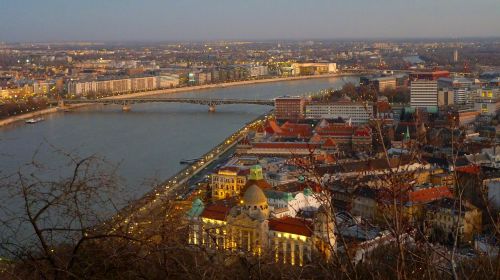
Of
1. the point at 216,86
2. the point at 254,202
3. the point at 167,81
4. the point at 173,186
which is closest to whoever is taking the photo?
the point at 254,202

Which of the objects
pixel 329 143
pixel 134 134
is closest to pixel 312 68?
pixel 134 134

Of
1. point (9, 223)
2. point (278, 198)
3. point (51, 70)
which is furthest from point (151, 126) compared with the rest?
point (51, 70)

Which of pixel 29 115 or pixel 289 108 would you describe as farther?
pixel 29 115

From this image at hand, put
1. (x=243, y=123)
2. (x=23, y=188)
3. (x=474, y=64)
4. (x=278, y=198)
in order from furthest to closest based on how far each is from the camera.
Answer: (x=474, y=64) → (x=243, y=123) → (x=278, y=198) → (x=23, y=188)

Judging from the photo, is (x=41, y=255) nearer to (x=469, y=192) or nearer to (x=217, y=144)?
(x=469, y=192)

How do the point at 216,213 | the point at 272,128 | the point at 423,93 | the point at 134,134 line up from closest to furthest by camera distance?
the point at 216,213, the point at 272,128, the point at 134,134, the point at 423,93

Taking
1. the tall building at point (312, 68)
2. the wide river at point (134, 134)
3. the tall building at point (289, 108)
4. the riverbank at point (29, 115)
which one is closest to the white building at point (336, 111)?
the tall building at point (289, 108)

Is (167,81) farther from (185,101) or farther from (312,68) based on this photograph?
(185,101)
